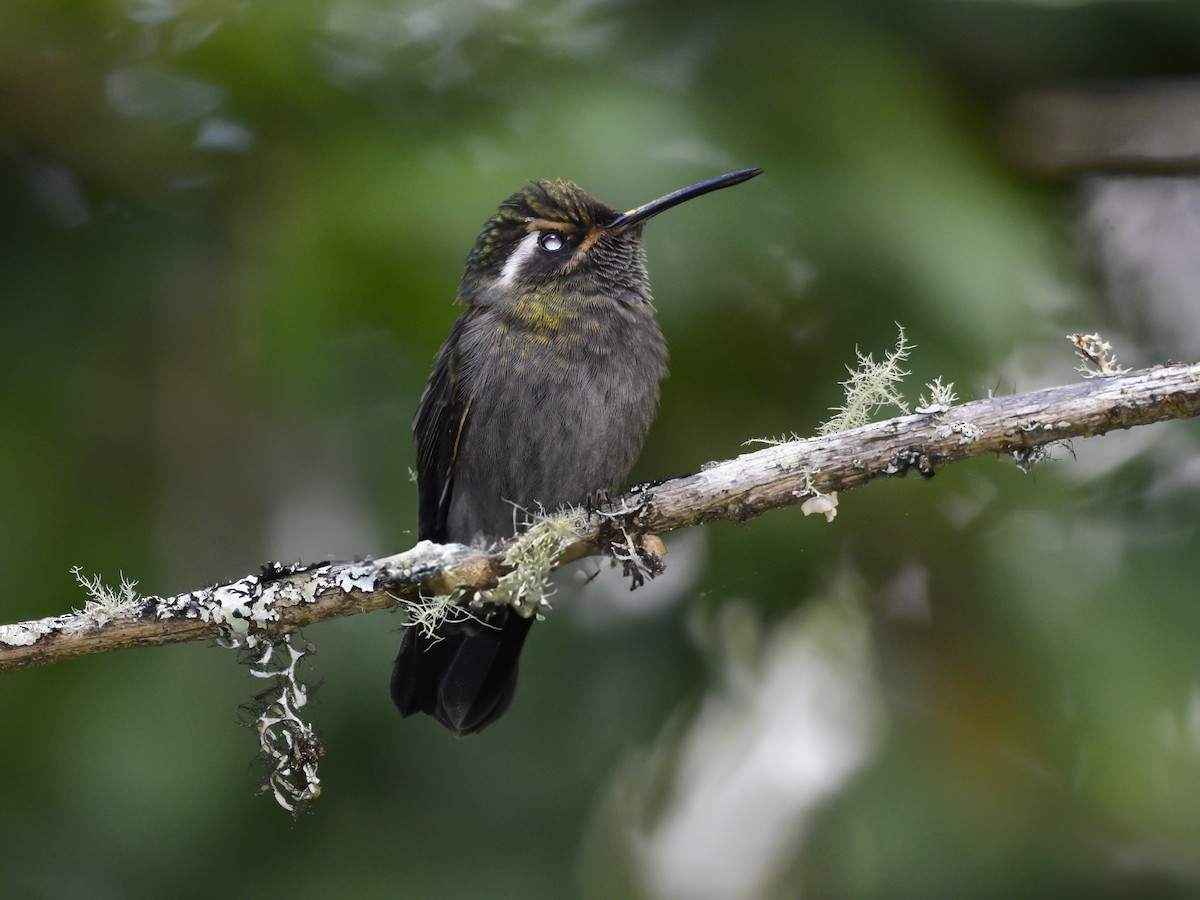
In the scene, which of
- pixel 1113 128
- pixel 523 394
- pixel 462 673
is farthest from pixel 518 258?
pixel 1113 128

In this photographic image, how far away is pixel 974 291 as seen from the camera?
388cm

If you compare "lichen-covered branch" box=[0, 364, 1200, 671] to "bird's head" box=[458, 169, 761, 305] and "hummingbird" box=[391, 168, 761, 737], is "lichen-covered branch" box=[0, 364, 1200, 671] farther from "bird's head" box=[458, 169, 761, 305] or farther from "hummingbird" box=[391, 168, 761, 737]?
"bird's head" box=[458, 169, 761, 305]

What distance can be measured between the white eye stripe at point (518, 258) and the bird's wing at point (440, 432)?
0.54 feet

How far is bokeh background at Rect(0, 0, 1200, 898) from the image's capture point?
393cm

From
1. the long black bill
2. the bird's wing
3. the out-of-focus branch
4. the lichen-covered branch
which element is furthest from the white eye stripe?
the out-of-focus branch

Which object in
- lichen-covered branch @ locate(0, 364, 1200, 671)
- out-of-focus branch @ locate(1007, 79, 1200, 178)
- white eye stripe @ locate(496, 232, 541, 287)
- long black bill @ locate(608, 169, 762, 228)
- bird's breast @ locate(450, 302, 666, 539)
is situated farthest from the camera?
out-of-focus branch @ locate(1007, 79, 1200, 178)

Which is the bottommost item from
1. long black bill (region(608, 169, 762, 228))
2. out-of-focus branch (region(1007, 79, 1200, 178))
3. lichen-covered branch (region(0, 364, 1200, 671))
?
lichen-covered branch (region(0, 364, 1200, 671))

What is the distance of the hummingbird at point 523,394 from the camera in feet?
11.9

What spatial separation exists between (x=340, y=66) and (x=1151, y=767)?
3.65m

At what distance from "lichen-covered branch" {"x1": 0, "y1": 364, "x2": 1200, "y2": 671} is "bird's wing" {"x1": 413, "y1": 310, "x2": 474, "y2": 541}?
3.56ft

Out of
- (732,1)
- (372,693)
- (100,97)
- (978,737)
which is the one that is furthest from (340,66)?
(978,737)

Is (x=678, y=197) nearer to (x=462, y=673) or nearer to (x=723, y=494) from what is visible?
(x=723, y=494)

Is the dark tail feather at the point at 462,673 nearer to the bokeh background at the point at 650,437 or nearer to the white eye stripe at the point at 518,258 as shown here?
the bokeh background at the point at 650,437

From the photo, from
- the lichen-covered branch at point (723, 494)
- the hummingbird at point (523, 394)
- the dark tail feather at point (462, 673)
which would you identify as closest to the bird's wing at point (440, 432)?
the hummingbird at point (523, 394)
